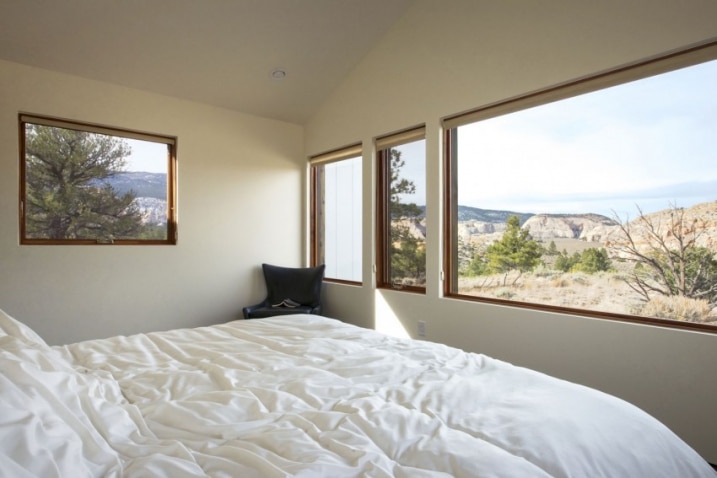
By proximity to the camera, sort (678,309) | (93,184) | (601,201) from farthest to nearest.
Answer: (93,184)
(601,201)
(678,309)

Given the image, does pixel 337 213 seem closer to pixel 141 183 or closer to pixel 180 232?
pixel 180 232

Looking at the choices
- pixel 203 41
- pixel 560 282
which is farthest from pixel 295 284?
pixel 560 282

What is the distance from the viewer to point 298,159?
14.6 ft

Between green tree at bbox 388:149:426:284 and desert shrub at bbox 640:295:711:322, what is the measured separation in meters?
1.54

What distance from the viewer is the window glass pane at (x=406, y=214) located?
3316 mm

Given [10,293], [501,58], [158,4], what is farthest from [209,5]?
[10,293]

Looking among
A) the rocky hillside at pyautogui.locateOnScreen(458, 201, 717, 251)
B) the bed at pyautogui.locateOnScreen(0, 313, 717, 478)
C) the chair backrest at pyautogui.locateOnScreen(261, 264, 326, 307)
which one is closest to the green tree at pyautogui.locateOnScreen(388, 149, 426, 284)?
the rocky hillside at pyautogui.locateOnScreen(458, 201, 717, 251)

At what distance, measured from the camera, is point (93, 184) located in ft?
10.6

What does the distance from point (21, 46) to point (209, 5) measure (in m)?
1.31

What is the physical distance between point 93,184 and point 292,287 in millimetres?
1895

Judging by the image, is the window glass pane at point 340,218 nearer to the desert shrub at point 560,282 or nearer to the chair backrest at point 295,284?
the chair backrest at point 295,284

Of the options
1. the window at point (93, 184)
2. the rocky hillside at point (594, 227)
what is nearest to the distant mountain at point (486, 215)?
the rocky hillside at point (594, 227)

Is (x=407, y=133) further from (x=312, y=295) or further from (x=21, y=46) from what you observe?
(x=21, y=46)

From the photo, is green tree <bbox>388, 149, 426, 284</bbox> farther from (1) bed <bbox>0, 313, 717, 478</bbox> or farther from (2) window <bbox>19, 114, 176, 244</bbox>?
(2) window <bbox>19, 114, 176, 244</bbox>
